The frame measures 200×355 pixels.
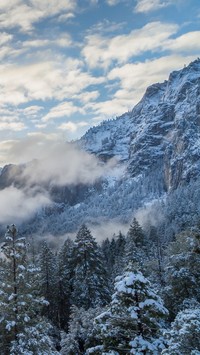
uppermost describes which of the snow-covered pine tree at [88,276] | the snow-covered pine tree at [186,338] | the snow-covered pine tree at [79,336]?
the snow-covered pine tree at [88,276]

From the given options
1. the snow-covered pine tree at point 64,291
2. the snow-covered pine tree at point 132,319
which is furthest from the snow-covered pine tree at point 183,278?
the snow-covered pine tree at point 64,291

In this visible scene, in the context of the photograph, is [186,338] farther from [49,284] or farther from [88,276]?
[49,284]

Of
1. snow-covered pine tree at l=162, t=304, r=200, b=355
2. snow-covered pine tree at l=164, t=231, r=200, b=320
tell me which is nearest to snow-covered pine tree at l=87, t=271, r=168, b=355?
snow-covered pine tree at l=162, t=304, r=200, b=355

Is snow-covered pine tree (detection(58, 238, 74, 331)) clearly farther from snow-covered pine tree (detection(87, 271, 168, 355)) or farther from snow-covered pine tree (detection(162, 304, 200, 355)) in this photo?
snow-covered pine tree (detection(162, 304, 200, 355))

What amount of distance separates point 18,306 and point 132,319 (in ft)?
27.9

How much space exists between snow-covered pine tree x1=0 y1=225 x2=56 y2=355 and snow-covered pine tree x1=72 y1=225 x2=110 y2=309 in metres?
19.6

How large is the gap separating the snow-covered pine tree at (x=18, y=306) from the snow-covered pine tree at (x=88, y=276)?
64.3 feet

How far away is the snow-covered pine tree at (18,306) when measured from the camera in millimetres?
20819

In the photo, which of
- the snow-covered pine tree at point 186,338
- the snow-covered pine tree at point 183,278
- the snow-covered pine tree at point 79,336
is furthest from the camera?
the snow-covered pine tree at point 183,278

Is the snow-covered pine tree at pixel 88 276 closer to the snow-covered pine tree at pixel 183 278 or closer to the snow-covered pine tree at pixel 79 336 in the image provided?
the snow-covered pine tree at pixel 79 336

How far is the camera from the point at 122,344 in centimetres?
1523

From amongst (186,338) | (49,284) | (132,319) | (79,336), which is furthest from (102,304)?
(186,338)

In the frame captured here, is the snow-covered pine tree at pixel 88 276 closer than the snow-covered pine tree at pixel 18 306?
No

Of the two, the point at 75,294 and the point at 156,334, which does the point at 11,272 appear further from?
the point at 75,294
